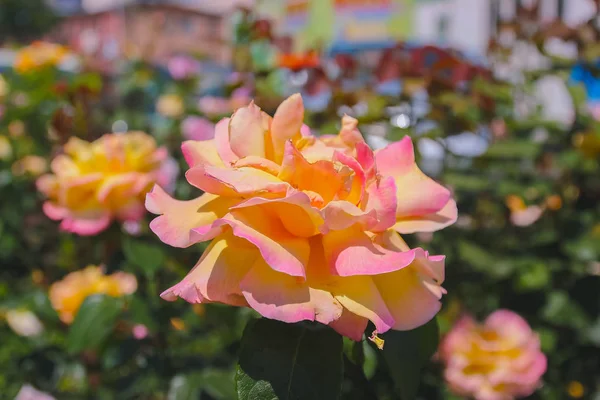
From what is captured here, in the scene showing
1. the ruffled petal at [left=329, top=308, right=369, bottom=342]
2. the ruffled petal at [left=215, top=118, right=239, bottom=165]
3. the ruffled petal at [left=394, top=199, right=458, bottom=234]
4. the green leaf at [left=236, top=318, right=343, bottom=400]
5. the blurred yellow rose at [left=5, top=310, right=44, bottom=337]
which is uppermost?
the ruffled petal at [left=215, top=118, right=239, bottom=165]

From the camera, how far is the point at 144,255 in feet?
3.17

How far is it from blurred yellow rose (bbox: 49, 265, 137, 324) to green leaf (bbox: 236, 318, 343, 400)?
775mm

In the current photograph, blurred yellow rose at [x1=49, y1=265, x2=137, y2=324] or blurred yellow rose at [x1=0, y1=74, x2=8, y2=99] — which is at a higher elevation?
blurred yellow rose at [x1=49, y1=265, x2=137, y2=324]

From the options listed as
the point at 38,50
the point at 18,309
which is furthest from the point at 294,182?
the point at 38,50

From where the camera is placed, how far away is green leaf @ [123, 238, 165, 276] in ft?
3.08

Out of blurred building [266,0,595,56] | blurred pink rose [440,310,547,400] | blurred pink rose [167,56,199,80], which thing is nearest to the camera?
blurred pink rose [440,310,547,400]

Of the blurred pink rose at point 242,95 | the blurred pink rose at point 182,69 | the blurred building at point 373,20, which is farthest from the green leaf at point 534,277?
the blurred building at point 373,20

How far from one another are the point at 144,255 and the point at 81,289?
1.11ft

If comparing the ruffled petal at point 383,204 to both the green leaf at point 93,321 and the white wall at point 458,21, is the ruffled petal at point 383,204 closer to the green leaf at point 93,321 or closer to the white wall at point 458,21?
the green leaf at point 93,321

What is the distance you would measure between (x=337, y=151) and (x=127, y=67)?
2.58 m

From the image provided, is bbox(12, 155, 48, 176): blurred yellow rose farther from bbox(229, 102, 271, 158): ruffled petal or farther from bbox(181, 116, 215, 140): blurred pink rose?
bbox(229, 102, 271, 158): ruffled petal

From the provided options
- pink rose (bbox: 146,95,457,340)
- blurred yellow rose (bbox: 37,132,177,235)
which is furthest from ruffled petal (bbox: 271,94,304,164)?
blurred yellow rose (bbox: 37,132,177,235)

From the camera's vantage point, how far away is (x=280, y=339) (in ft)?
1.62

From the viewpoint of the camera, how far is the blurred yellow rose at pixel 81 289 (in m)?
1.22
